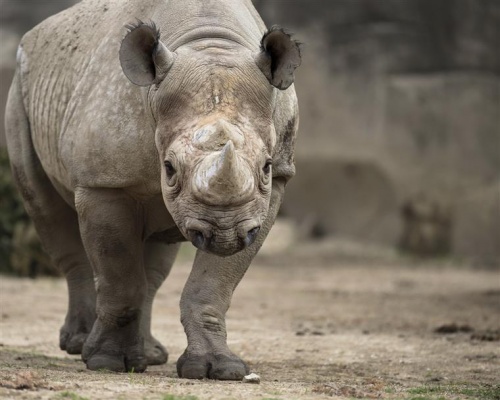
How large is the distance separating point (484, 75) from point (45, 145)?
11168mm

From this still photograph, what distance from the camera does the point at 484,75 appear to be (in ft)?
59.9

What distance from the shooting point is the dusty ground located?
6195 millimetres

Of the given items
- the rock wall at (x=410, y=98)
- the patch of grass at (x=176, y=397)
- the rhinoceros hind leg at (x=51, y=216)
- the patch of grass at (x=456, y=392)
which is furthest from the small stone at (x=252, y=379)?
the rock wall at (x=410, y=98)

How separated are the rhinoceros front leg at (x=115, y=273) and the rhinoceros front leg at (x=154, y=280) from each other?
0.54 meters

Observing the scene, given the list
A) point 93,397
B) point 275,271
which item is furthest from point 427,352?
point 275,271

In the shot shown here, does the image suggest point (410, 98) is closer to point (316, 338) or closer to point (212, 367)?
point (316, 338)

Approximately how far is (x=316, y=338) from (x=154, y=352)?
1783 millimetres

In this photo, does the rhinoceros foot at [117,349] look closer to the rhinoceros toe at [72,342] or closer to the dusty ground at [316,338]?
the dusty ground at [316,338]

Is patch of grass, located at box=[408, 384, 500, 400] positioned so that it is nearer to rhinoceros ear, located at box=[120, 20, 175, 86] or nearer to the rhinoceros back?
the rhinoceros back

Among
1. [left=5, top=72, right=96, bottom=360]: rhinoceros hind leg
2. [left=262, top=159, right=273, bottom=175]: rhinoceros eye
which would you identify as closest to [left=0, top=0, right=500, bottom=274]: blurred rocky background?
[left=5, top=72, right=96, bottom=360]: rhinoceros hind leg

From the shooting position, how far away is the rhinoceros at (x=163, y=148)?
6141mm

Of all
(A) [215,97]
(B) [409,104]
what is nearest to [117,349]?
(A) [215,97]

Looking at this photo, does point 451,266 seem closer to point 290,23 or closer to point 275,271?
point 275,271

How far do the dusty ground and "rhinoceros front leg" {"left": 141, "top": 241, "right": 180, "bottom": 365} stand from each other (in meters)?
0.15
